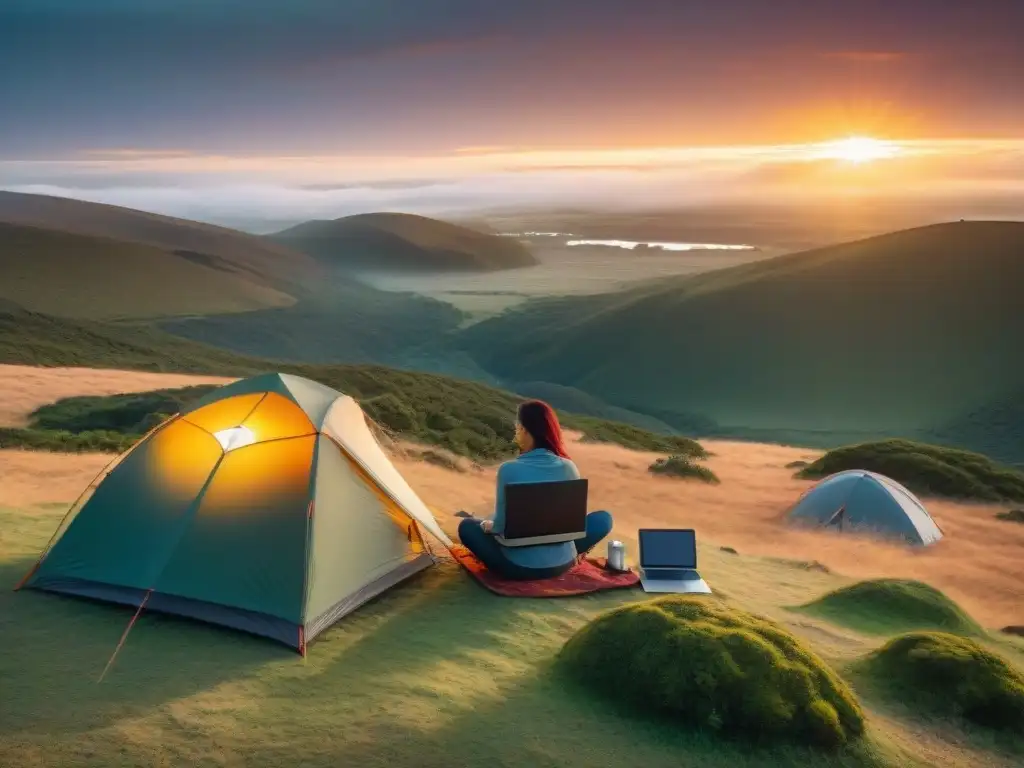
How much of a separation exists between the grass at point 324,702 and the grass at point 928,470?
25532 mm

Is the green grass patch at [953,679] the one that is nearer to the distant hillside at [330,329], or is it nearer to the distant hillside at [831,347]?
the distant hillside at [831,347]

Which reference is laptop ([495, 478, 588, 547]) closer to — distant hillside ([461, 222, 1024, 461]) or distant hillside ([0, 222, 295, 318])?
distant hillside ([461, 222, 1024, 461])

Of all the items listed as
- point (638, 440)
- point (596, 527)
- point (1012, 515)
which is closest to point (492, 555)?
point (596, 527)

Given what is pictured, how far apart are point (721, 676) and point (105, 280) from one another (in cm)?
13808

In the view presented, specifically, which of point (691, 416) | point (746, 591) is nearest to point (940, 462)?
point (746, 591)

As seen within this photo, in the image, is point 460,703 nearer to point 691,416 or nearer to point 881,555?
point 881,555

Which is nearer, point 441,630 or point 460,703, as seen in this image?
point 460,703

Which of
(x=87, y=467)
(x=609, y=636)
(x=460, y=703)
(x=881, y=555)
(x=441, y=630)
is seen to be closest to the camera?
(x=460, y=703)

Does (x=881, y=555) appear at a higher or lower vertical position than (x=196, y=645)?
lower

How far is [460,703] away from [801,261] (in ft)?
434

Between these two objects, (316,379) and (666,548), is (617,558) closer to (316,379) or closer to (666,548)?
(666,548)

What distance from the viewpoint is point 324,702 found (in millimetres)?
7145

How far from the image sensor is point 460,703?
7.23m

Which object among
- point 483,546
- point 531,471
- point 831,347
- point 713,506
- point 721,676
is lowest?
point 831,347
